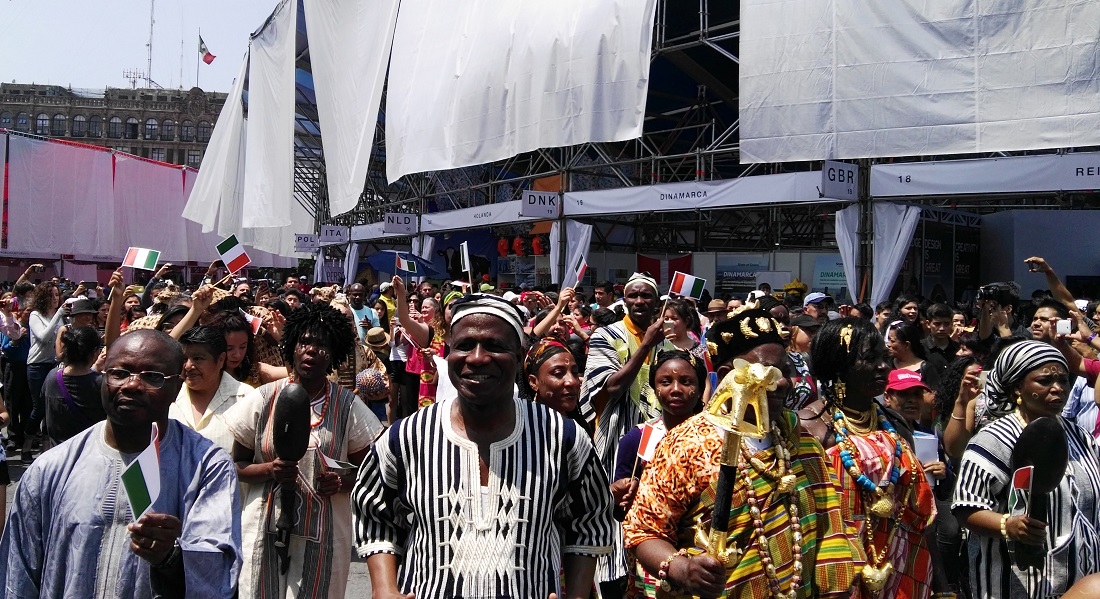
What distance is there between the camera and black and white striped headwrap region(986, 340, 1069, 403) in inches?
137

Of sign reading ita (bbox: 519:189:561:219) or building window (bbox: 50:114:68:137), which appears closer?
sign reading ita (bbox: 519:189:561:219)

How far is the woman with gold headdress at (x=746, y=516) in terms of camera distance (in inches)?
103

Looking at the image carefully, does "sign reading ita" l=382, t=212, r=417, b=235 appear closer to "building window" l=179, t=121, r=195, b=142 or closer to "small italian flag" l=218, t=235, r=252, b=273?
→ "small italian flag" l=218, t=235, r=252, b=273

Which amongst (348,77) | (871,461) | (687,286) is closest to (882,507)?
(871,461)

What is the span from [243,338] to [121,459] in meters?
2.25

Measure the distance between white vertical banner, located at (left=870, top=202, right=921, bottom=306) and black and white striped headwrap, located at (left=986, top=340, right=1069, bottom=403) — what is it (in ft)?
30.5

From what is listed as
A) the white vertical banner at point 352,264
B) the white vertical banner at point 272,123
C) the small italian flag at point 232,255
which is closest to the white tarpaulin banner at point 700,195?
the small italian flag at point 232,255

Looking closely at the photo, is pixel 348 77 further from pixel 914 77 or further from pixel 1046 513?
pixel 1046 513

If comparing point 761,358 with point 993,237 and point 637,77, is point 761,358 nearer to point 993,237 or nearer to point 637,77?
point 637,77

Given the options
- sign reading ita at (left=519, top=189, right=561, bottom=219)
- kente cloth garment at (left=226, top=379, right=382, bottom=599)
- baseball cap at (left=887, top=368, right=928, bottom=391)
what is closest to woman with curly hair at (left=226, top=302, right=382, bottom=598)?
kente cloth garment at (left=226, top=379, right=382, bottom=599)

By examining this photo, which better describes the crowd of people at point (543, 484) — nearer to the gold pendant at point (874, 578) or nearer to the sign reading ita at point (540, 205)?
the gold pendant at point (874, 578)

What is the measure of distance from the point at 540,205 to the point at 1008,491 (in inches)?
571

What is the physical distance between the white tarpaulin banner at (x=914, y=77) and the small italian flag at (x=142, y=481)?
11.3m

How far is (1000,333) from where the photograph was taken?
7.02 meters
